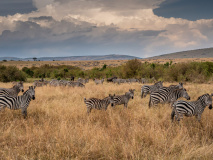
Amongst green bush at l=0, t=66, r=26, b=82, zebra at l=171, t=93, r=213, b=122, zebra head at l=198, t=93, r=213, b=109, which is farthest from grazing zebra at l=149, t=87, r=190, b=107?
green bush at l=0, t=66, r=26, b=82

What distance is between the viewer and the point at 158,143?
488 cm

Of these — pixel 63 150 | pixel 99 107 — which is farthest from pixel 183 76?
pixel 63 150

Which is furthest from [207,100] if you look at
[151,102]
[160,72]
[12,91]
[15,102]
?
[160,72]

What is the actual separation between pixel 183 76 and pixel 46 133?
26.5m

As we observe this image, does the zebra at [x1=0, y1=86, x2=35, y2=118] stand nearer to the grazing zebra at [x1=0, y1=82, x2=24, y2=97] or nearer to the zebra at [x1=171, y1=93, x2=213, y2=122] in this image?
the grazing zebra at [x1=0, y1=82, x2=24, y2=97]

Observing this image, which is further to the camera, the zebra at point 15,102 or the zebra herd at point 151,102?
the zebra at point 15,102

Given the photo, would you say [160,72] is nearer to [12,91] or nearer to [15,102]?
[12,91]

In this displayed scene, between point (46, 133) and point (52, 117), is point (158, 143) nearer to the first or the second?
point (46, 133)

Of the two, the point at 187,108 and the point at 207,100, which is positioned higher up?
the point at 207,100

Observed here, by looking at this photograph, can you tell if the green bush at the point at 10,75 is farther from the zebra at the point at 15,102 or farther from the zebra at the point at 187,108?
the zebra at the point at 187,108

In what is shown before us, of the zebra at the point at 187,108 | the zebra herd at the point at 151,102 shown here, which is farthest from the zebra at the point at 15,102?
the zebra at the point at 187,108

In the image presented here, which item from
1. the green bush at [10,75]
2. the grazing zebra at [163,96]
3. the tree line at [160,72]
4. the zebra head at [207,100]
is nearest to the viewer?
the zebra head at [207,100]

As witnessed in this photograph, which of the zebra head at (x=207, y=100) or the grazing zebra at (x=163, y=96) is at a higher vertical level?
the zebra head at (x=207, y=100)

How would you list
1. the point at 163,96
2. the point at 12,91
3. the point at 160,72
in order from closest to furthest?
the point at 163,96, the point at 12,91, the point at 160,72
